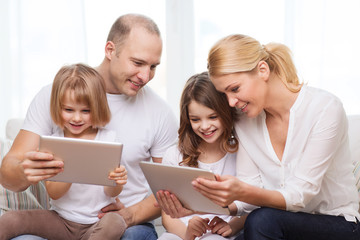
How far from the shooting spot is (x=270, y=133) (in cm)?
204

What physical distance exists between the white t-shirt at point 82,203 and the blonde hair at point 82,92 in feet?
0.97

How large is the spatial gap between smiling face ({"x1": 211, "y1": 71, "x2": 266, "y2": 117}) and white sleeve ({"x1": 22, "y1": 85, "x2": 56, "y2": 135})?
0.81 metres

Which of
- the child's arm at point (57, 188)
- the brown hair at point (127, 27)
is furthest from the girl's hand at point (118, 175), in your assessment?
the brown hair at point (127, 27)

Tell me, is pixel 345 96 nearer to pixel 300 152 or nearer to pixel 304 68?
pixel 304 68

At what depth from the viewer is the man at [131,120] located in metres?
2.08

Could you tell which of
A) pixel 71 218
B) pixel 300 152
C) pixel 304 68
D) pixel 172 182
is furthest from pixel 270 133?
pixel 304 68

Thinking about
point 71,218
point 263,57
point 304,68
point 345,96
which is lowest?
point 71,218

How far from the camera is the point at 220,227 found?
1976mm

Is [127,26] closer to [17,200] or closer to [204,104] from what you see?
[204,104]

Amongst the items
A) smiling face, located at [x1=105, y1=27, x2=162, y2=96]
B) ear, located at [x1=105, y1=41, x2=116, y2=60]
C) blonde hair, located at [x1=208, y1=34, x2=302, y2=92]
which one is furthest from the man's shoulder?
blonde hair, located at [x1=208, y1=34, x2=302, y2=92]

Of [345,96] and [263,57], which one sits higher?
[263,57]

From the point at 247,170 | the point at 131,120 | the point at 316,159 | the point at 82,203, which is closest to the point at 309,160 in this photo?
the point at 316,159

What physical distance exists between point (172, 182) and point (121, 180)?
0.72 feet

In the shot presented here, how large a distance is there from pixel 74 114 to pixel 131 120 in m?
0.33
